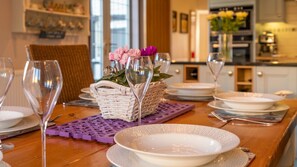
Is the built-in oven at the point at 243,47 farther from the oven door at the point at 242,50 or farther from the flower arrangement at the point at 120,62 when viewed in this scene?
the flower arrangement at the point at 120,62

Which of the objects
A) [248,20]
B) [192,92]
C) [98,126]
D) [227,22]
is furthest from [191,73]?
[248,20]

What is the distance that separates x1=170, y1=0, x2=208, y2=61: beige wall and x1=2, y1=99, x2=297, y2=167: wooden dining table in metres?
5.47

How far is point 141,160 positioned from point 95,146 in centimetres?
22

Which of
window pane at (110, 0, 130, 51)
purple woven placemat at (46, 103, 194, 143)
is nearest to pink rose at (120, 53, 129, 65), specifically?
purple woven placemat at (46, 103, 194, 143)

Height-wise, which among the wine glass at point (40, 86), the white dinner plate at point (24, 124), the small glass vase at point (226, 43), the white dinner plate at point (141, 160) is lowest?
the white dinner plate at point (141, 160)

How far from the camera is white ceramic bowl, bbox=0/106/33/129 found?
3.57 ft

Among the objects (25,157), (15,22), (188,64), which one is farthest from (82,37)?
(25,157)

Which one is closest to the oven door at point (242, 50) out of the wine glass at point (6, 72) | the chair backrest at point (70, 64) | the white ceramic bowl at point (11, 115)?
the chair backrest at point (70, 64)

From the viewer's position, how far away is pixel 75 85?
2123 mm

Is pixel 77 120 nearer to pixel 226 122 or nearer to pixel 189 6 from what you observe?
pixel 226 122

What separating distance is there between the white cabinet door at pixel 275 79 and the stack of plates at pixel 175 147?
226cm

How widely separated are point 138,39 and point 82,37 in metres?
1.51

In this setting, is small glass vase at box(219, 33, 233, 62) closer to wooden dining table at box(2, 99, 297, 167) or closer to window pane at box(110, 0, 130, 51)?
window pane at box(110, 0, 130, 51)

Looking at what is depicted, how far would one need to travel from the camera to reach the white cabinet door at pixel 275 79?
297cm
